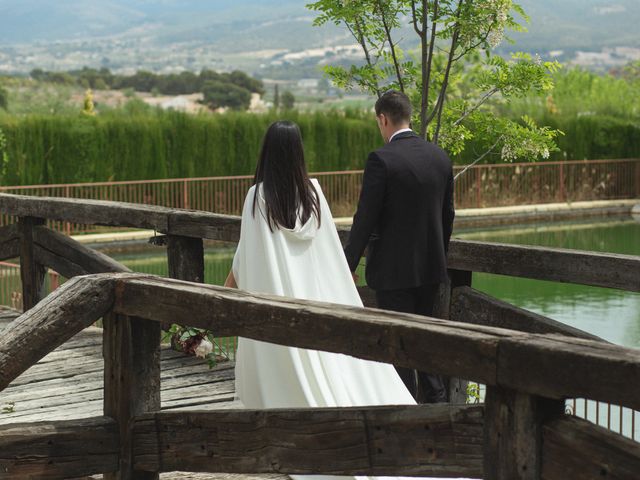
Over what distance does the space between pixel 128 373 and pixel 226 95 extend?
11693 centimetres

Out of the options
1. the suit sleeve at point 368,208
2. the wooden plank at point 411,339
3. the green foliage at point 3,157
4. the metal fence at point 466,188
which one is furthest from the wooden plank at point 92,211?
the green foliage at point 3,157

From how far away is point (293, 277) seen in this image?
4836mm

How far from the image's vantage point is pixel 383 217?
5.32 metres

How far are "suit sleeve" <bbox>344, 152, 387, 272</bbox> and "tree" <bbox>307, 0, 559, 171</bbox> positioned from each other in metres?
3.62

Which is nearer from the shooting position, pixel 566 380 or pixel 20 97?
pixel 566 380

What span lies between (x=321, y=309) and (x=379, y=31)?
6289mm

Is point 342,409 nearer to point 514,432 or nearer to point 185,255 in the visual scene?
point 514,432

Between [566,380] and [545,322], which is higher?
[566,380]

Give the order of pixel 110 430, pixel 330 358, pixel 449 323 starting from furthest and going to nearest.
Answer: pixel 330 358 → pixel 110 430 → pixel 449 323

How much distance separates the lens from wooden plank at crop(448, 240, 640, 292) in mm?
4826

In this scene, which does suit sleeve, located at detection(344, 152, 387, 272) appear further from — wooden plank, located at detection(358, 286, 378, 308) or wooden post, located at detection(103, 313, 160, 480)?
wooden post, located at detection(103, 313, 160, 480)

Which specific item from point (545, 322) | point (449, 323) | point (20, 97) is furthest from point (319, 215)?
point (20, 97)

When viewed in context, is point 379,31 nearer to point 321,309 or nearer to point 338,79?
point 338,79

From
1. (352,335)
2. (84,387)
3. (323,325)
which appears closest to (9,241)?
(84,387)
